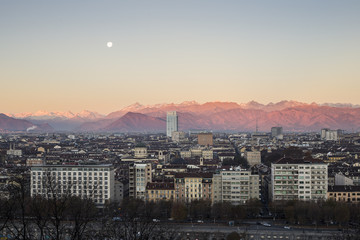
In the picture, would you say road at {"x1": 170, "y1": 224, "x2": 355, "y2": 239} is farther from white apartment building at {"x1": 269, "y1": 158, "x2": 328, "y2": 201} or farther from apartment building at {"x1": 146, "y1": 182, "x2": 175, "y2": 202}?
white apartment building at {"x1": 269, "y1": 158, "x2": 328, "y2": 201}

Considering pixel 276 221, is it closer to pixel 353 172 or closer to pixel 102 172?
pixel 102 172

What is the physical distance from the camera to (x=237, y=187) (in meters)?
33.4

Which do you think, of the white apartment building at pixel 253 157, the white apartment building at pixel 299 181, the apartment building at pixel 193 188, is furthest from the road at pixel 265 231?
the white apartment building at pixel 253 157

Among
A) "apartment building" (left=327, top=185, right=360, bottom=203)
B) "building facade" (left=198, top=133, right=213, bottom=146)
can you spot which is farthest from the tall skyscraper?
"apartment building" (left=327, top=185, right=360, bottom=203)

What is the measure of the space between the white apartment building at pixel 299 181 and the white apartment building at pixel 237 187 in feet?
4.50

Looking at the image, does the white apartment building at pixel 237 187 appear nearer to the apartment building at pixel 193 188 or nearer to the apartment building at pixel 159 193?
the apartment building at pixel 193 188

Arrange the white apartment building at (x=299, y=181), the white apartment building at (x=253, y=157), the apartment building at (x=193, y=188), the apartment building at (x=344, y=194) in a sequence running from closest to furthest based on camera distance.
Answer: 1. the white apartment building at (x=299, y=181)
2. the apartment building at (x=344, y=194)
3. the apartment building at (x=193, y=188)
4. the white apartment building at (x=253, y=157)

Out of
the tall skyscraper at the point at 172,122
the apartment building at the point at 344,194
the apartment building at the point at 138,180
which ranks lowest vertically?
the apartment building at the point at 344,194

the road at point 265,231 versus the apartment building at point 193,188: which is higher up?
the apartment building at point 193,188

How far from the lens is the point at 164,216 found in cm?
3050

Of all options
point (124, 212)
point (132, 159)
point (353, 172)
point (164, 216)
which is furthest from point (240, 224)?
point (132, 159)

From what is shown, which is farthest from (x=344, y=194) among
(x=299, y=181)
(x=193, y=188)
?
(x=193, y=188)

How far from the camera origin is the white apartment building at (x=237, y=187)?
33219 mm

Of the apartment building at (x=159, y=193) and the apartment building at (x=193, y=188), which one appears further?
the apartment building at (x=193, y=188)
